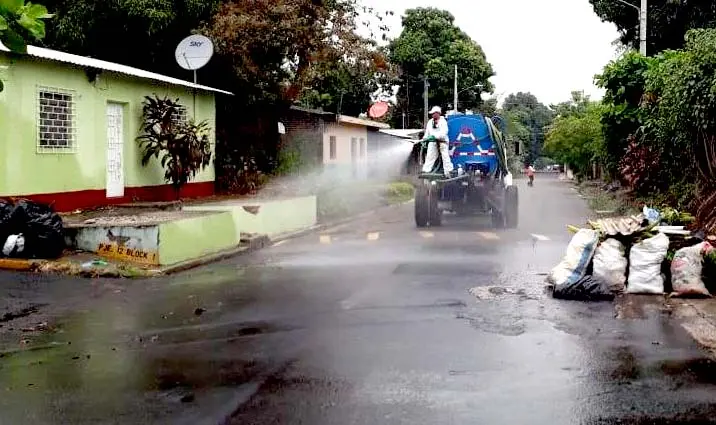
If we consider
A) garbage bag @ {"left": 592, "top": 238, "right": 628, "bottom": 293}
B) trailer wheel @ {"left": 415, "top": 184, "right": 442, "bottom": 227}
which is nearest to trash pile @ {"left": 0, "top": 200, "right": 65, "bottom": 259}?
garbage bag @ {"left": 592, "top": 238, "right": 628, "bottom": 293}

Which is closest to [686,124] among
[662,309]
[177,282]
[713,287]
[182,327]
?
[713,287]

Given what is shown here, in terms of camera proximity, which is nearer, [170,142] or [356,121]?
[170,142]

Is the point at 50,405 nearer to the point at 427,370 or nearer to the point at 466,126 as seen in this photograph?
the point at 427,370

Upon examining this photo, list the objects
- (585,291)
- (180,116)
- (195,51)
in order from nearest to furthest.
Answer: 1. (585,291)
2. (195,51)
3. (180,116)

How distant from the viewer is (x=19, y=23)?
392 cm

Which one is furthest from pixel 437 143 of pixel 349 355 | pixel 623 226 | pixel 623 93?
pixel 349 355

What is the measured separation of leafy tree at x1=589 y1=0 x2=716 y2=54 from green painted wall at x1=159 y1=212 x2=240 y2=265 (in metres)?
18.6

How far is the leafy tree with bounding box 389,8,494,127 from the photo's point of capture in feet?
191

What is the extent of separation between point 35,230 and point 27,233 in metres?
0.13

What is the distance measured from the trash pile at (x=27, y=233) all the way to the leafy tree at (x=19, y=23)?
9.24 metres

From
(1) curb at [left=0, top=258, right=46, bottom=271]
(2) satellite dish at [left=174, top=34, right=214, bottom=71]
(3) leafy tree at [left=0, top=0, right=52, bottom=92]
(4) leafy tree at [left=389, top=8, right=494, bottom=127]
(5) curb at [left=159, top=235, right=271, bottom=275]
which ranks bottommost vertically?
(5) curb at [left=159, top=235, right=271, bottom=275]

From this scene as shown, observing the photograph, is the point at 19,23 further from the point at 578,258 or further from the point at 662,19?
the point at 662,19

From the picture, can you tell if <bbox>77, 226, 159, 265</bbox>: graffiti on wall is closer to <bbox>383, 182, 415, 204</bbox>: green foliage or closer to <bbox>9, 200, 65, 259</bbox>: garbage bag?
<bbox>9, 200, 65, 259</bbox>: garbage bag

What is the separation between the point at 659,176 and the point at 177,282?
14.8 meters
